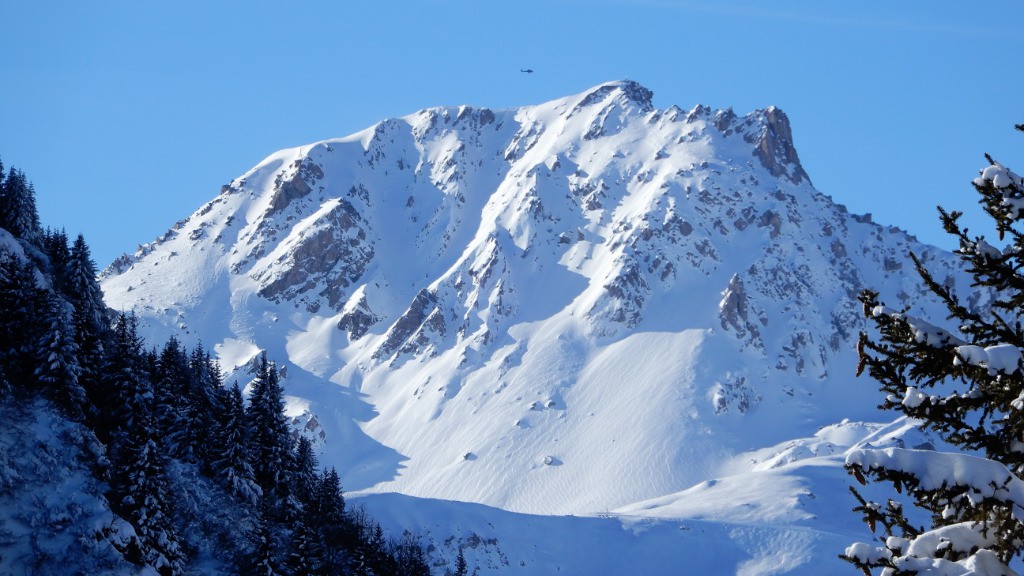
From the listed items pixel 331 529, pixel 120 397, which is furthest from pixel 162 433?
pixel 331 529

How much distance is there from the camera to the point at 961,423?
9.23 metres

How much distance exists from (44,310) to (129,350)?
7.14 meters

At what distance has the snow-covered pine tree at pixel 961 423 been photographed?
8.17m

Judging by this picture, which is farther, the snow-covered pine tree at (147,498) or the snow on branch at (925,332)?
the snow-covered pine tree at (147,498)

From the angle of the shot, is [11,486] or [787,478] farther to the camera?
[787,478]

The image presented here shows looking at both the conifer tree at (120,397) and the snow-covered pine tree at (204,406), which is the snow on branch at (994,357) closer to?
the conifer tree at (120,397)

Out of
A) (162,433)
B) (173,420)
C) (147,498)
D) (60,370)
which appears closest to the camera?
(147,498)

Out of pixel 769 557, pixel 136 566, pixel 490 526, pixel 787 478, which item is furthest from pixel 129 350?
pixel 787 478

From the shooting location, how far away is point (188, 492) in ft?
225

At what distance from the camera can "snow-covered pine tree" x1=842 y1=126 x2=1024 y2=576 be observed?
8172 mm

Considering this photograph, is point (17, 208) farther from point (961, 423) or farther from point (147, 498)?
point (961, 423)

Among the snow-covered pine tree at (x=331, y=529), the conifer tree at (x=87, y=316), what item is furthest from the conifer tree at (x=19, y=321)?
the snow-covered pine tree at (x=331, y=529)

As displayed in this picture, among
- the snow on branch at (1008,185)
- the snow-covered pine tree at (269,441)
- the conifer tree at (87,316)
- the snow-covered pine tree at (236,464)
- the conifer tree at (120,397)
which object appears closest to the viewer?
the snow on branch at (1008,185)

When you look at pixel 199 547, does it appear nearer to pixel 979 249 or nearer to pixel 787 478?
pixel 979 249
